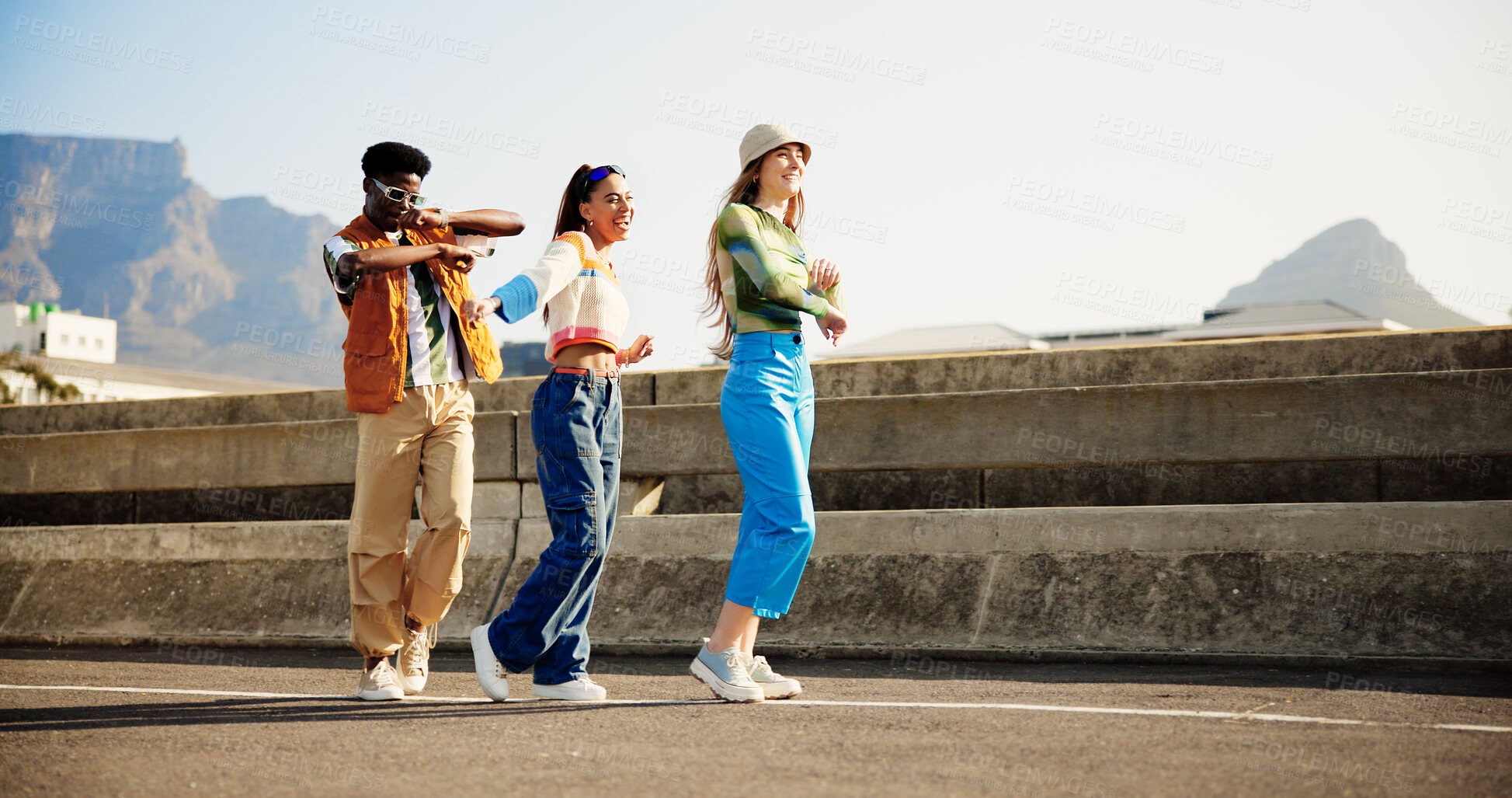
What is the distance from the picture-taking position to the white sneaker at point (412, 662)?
470 centimetres

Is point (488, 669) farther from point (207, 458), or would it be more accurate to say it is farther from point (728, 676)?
point (207, 458)

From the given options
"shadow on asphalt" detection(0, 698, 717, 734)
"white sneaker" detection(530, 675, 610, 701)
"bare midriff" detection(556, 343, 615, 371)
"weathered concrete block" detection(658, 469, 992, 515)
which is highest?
"bare midriff" detection(556, 343, 615, 371)

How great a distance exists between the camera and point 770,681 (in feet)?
14.7

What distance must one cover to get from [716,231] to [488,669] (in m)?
1.83

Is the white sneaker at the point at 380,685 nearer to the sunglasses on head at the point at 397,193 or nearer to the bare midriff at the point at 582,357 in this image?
the bare midriff at the point at 582,357

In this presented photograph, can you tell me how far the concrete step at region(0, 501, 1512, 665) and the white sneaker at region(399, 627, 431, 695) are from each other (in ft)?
4.44

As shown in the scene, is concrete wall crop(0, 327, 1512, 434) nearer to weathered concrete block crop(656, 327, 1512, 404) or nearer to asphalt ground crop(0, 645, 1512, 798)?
weathered concrete block crop(656, 327, 1512, 404)

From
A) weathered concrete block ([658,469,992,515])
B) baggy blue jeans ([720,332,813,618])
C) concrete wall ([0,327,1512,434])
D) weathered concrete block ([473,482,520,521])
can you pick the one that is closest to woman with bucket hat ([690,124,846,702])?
baggy blue jeans ([720,332,813,618])

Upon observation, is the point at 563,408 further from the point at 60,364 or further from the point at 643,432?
the point at 60,364

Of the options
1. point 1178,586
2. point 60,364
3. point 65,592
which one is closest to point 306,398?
point 65,592

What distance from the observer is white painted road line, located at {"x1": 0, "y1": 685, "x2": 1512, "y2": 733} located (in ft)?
11.8

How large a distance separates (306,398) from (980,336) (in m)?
59.9

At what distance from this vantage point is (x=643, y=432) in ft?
21.8

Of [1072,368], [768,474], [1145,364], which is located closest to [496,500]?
[768,474]
